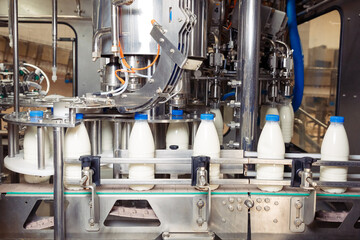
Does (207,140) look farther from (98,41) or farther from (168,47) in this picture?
(98,41)

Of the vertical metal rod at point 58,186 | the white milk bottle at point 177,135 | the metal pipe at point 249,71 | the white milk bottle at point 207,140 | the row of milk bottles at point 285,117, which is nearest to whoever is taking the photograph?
the vertical metal rod at point 58,186

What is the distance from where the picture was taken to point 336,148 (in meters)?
1.25

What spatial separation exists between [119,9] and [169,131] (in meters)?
0.54

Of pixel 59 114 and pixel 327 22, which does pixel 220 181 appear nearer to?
pixel 59 114

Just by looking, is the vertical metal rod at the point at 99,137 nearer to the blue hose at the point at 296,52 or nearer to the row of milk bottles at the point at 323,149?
the row of milk bottles at the point at 323,149

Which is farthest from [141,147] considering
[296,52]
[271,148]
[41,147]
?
[296,52]

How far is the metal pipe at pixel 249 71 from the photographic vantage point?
141 cm

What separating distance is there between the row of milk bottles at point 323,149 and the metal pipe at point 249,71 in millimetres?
161

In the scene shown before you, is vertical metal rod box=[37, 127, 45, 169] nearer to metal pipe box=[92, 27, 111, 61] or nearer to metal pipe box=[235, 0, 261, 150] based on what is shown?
metal pipe box=[92, 27, 111, 61]

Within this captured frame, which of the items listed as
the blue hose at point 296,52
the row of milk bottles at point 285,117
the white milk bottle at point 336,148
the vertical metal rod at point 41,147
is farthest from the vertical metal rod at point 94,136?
the blue hose at point 296,52

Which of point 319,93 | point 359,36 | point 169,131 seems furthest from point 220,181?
point 319,93

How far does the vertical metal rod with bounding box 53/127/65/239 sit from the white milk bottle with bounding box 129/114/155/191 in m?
0.24

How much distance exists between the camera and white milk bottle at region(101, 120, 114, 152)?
154cm

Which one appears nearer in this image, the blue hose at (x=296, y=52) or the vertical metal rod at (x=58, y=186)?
the vertical metal rod at (x=58, y=186)
